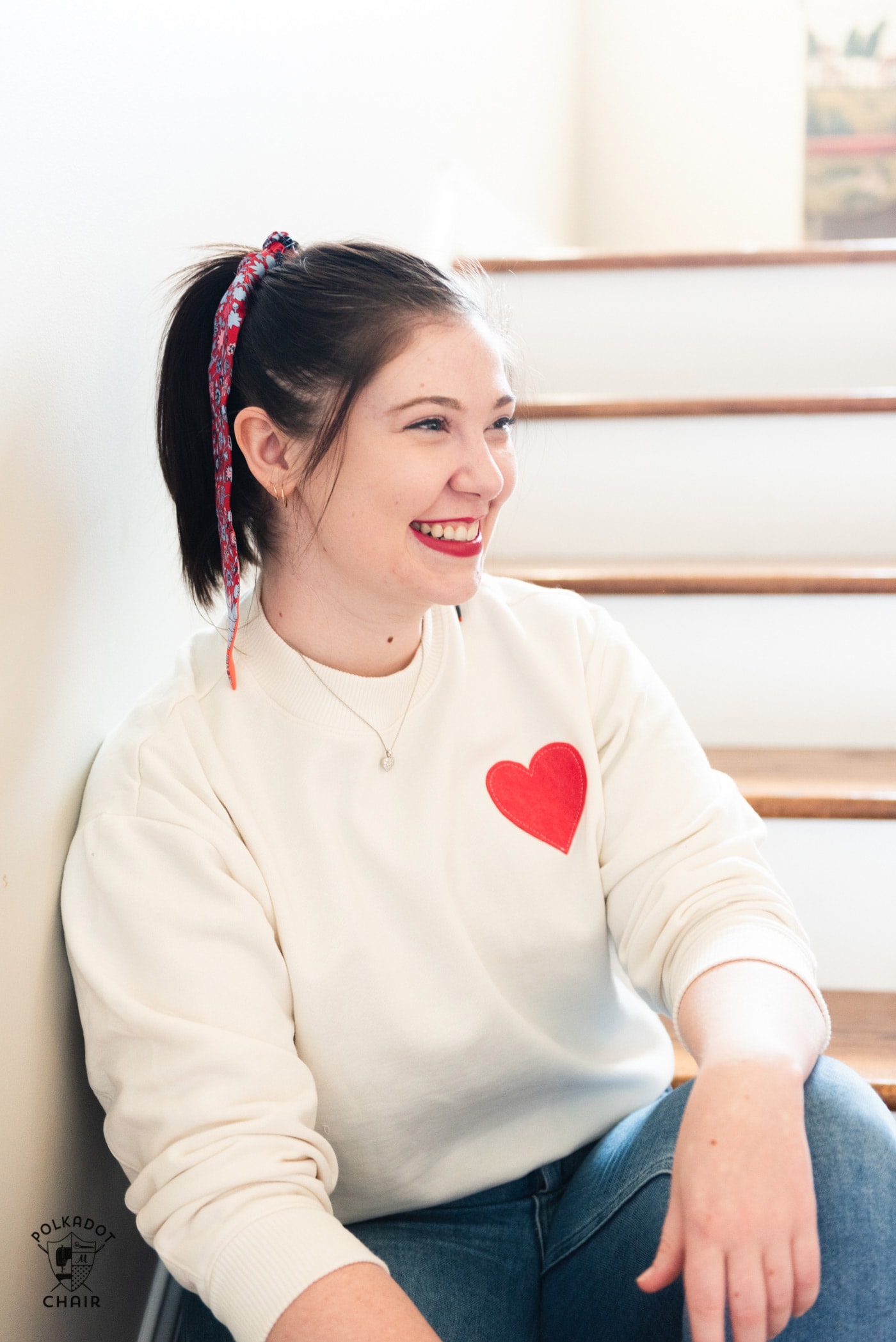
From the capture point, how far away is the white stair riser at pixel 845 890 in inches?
55.9

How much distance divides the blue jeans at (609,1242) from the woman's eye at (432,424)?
1.92 ft

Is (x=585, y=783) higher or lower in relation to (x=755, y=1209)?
higher

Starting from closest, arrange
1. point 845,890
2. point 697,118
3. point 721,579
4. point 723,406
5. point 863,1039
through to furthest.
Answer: point 863,1039, point 845,890, point 721,579, point 723,406, point 697,118

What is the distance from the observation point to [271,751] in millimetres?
965

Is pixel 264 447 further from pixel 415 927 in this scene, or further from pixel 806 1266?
pixel 806 1266

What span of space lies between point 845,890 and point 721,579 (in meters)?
0.45

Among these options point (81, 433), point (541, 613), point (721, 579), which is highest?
point (81, 433)

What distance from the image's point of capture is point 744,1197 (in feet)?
2.49

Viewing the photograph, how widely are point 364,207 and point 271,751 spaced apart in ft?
3.84

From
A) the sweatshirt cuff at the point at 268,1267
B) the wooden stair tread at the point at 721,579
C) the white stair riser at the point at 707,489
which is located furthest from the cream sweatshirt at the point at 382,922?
the white stair riser at the point at 707,489

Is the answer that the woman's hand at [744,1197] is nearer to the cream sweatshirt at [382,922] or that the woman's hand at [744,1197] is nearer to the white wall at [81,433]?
the cream sweatshirt at [382,922]

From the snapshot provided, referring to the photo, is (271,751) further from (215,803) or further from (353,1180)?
(353,1180)

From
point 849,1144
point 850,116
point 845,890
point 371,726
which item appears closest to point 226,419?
point 371,726

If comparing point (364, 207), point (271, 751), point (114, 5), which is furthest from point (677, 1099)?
point (364, 207)
